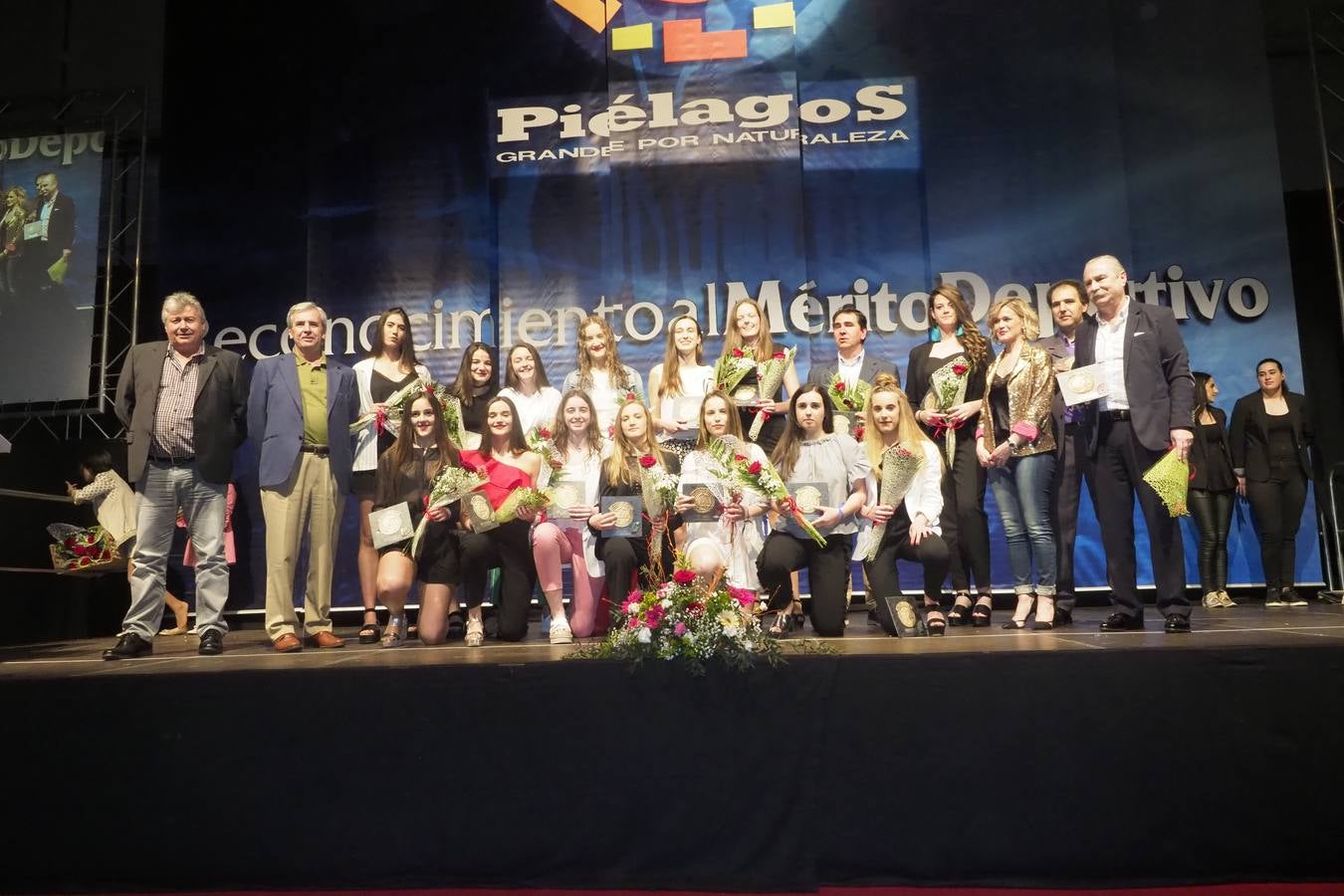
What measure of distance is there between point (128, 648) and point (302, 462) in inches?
44.7

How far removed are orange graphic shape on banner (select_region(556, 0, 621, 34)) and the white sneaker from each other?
4959 millimetres

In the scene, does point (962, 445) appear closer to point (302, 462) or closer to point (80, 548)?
point (302, 462)

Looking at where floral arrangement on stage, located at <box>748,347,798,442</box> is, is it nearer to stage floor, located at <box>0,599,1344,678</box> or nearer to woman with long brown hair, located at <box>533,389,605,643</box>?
woman with long brown hair, located at <box>533,389,605,643</box>

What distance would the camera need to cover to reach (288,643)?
15.4 ft

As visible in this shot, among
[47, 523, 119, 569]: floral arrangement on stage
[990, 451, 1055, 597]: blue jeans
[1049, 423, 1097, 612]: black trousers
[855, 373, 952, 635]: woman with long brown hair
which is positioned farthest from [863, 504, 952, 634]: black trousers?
[47, 523, 119, 569]: floral arrangement on stage

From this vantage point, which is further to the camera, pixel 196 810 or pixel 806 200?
pixel 806 200

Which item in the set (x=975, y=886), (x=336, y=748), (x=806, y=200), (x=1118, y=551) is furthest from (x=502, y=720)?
(x=806, y=200)

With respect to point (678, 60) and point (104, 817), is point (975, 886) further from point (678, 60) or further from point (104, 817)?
point (678, 60)

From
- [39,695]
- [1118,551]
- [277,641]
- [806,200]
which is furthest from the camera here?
[806,200]

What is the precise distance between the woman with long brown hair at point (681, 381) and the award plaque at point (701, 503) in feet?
3.04

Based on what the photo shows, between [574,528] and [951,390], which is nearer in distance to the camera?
[574,528]

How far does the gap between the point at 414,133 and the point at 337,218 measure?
0.88 metres

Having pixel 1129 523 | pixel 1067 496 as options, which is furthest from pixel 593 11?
pixel 1129 523

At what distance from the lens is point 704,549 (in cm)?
454
